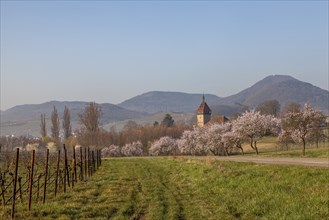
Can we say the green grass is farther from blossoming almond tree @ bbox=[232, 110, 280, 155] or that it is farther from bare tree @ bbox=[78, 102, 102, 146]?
bare tree @ bbox=[78, 102, 102, 146]

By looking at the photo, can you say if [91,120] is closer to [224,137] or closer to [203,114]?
[203,114]

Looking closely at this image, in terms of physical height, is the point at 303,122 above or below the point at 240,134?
above

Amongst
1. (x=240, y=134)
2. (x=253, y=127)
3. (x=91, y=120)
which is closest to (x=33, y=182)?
(x=253, y=127)

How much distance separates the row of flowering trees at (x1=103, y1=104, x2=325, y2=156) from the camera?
62281mm

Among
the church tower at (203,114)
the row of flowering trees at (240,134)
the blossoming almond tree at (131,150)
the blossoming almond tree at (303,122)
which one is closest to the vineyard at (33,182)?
the blossoming almond tree at (303,122)

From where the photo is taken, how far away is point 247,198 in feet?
61.8

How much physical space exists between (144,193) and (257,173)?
6.87 metres

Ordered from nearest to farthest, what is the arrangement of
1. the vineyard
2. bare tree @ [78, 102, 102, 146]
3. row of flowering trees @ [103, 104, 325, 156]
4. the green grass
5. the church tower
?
1. the green grass
2. the vineyard
3. row of flowering trees @ [103, 104, 325, 156]
4. bare tree @ [78, 102, 102, 146]
5. the church tower

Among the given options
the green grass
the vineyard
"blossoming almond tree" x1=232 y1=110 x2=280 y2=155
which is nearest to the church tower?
"blossoming almond tree" x1=232 y1=110 x2=280 y2=155

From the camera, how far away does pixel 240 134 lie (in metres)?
76.0

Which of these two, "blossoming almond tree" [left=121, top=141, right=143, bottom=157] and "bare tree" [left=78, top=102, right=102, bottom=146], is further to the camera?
"bare tree" [left=78, top=102, right=102, bottom=146]

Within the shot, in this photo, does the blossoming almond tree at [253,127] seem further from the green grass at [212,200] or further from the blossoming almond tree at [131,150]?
the green grass at [212,200]

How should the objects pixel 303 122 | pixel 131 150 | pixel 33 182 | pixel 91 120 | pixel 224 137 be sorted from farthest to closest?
pixel 91 120
pixel 131 150
pixel 224 137
pixel 303 122
pixel 33 182

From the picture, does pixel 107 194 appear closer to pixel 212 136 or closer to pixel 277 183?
pixel 277 183
